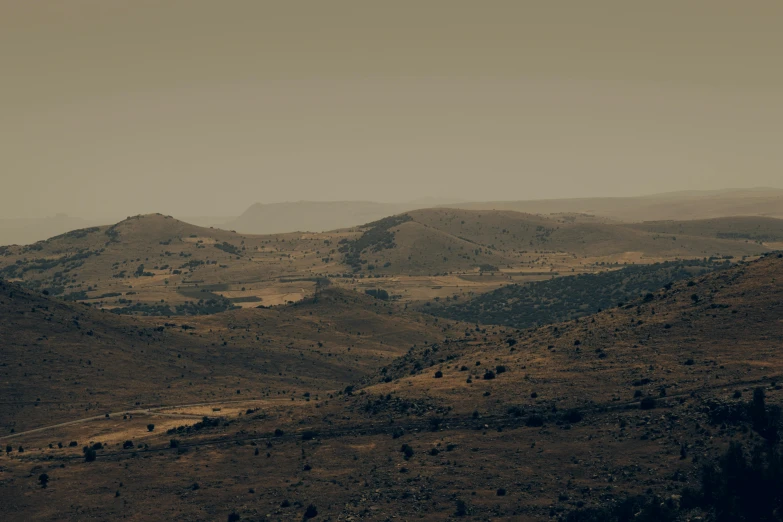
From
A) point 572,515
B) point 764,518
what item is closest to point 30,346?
point 572,515

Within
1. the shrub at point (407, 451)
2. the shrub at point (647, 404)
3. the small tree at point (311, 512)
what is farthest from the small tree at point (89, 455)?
the shrub at point (647, 404)

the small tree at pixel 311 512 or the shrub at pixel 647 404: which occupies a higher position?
the shrub at pixel 647 404

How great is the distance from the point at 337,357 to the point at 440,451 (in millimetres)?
79977

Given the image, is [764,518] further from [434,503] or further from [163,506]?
[163,506]

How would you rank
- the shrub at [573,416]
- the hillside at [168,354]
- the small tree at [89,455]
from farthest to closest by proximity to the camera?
the hillside at [168,354], the small tree at [89,455], the shrub at [573,416]

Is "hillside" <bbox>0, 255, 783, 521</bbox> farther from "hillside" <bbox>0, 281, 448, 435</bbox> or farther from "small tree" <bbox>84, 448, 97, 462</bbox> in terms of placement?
"hillside" <bbox>0, 281, 448, 435</bbox>

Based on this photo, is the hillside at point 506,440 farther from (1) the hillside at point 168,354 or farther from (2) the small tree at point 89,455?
(1) the hillside at point 168,354

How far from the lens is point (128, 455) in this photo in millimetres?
89562

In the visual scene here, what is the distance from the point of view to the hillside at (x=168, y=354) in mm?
123562

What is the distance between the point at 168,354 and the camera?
14775 cm

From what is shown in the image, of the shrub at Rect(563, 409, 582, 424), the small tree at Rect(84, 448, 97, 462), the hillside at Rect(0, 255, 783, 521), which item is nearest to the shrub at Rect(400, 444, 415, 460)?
the hillside at Rect(0, 255, 783, 521)

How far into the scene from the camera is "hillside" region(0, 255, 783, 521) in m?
68.8

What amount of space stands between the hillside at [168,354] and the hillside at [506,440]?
18.8 m

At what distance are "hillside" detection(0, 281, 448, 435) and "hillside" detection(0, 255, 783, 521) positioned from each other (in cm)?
1879
